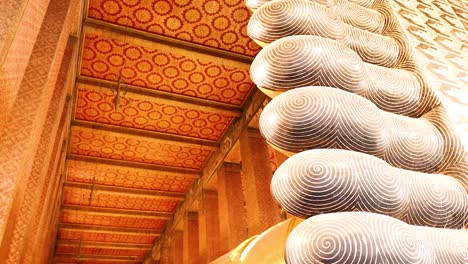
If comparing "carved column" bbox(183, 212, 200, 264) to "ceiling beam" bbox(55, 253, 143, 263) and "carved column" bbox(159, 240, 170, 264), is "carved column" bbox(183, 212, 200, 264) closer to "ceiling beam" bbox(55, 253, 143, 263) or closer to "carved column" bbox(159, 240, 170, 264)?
"carved column" bbox(159, 240, 170, 264)

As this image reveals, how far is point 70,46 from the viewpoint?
5.55 metres

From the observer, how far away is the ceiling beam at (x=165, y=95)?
709 centimetres

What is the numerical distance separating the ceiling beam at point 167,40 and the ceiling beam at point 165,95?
125cm

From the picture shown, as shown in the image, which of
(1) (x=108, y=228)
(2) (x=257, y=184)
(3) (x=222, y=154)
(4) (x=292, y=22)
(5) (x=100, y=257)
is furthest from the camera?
(5) (x=100, y=257)

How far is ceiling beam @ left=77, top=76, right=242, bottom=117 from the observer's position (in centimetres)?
709

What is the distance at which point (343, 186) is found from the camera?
108cm

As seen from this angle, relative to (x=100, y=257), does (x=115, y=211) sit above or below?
above

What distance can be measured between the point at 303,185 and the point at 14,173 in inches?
110

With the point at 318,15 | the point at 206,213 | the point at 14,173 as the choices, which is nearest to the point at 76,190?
the point at 206,213

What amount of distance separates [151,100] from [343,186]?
22.1 ft

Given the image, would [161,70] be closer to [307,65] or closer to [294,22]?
[294,22]

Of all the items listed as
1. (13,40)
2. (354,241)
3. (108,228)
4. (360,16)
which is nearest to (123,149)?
(108,228)

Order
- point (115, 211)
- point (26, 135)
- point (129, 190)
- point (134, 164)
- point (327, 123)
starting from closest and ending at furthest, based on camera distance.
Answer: point (327, 123) < point (26, 135) < point (134, 164) < point (129, 190) < point (115, 211)

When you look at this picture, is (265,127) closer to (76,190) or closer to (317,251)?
(317,251)
